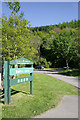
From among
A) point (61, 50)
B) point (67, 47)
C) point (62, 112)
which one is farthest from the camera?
point (61, 50)

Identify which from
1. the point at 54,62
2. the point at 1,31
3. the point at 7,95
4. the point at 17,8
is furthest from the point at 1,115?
the point at 54,62

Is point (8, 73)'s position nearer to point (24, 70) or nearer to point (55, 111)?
point (24, 70)

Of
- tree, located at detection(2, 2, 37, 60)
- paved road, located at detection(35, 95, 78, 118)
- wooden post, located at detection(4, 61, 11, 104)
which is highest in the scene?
tree, located at detection(2, 2, 37, 60)

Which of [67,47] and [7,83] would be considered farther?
[67,47]

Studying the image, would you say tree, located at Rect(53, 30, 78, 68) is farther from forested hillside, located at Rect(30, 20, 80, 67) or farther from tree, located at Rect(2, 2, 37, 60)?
tree, located at Rect(2, 2, 37, 60)

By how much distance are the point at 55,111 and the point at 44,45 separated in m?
39.9

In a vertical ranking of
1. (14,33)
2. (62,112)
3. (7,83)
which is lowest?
(62,112)

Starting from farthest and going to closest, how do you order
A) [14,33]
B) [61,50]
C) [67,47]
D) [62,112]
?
1. [61,50]
2. [67,47]
3. [14,33]
4. [62,112]

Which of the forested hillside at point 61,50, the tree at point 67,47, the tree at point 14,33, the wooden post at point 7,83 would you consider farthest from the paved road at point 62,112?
the tree at point 67,47

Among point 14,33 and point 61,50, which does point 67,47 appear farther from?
point 14,33

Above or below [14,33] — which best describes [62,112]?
below

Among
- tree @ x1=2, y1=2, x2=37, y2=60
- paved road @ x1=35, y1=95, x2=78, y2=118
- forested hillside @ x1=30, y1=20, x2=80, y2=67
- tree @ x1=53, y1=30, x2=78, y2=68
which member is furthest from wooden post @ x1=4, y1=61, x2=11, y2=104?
tree @ x1=53, y1=30, x2=78, y2=68

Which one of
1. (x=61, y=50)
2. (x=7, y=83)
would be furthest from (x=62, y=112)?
(x=61, y=50)

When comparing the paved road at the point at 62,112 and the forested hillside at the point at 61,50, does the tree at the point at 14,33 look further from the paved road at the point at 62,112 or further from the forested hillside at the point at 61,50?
the forested hillside at the point at 61,50
